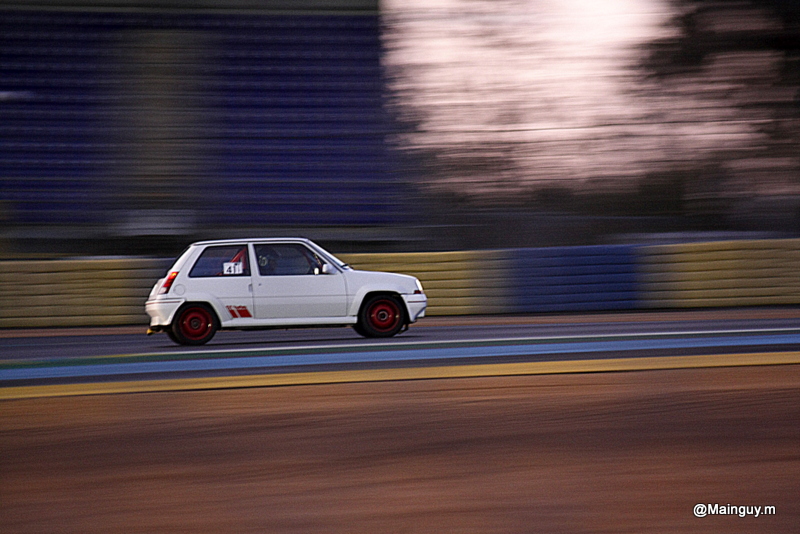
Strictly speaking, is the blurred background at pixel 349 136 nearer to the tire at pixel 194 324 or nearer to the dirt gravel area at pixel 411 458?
the tire at pixel 194 324

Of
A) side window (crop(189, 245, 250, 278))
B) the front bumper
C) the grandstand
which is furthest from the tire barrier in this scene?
side window (crop(189, 245, 250, 278))

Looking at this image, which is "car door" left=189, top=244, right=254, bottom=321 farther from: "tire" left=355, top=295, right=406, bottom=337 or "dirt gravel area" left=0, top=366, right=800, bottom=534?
"dirt gravel area" left=0, top=366, right=800, bottom=534

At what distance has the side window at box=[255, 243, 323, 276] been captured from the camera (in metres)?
10.1

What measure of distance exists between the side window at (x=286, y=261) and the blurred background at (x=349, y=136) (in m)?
7.99

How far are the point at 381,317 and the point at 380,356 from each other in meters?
1.74

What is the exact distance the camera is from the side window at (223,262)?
9969mm

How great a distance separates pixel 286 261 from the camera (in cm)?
1013

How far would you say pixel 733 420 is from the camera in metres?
5.39

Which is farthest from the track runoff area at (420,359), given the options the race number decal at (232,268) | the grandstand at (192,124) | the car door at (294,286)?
the grandstand at (192,124)

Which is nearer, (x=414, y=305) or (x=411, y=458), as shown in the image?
(x=411, y=458)

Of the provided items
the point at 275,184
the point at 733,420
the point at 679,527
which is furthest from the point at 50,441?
the point at 275,184

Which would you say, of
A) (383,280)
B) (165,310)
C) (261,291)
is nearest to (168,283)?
(165,310)

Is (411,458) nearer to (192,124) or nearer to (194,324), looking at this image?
(194,324)

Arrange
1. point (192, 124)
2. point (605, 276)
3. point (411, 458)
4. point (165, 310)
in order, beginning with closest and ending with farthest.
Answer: point (411, 458) < point (165, 310) < point (605, 276) < point (192, 124)
